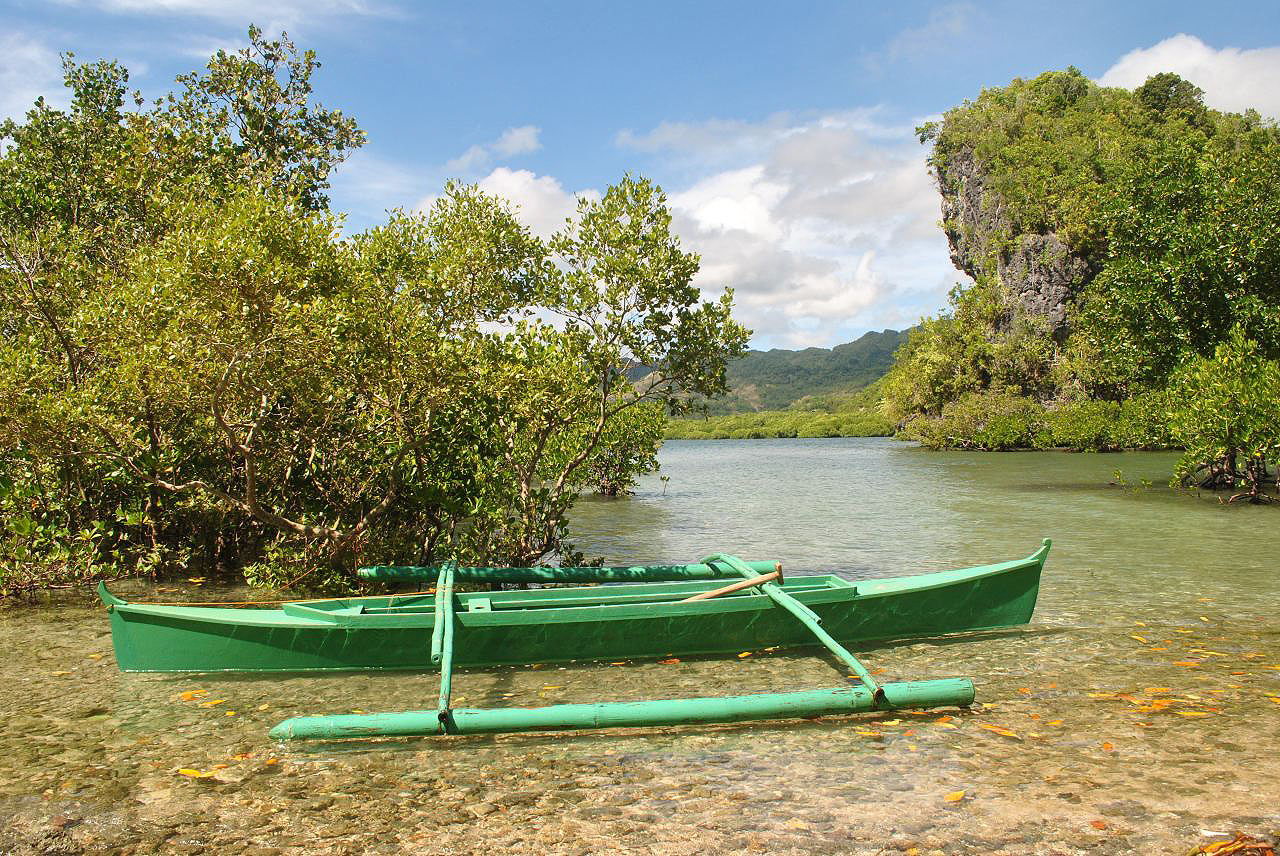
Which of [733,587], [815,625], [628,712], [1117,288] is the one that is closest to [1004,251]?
[1117,288]

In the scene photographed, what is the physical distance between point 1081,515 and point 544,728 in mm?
22089

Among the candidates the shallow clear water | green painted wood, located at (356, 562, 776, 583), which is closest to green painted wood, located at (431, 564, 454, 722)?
the shallow clear water

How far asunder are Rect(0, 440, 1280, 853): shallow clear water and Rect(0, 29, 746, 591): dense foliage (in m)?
2.11

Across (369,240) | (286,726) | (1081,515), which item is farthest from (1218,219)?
(286,726)

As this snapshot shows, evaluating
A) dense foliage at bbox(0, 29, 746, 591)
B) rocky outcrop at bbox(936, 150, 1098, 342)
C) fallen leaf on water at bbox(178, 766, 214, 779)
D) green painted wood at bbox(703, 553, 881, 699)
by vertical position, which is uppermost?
rocky outcrop at bbox(936, 150, 1098, 342)

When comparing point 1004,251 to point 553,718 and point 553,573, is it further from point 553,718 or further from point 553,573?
point 553,718

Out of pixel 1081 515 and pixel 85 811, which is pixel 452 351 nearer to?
pixel 85 811

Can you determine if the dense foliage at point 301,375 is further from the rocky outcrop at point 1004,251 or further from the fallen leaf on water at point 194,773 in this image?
the rocky outcrop at point 1004,251

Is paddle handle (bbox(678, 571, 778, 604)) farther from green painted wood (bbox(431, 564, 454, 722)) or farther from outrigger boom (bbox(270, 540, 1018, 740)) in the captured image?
green painted wood (bbox(431, 564, 454, 722))

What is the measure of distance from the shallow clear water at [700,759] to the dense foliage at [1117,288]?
16.1m

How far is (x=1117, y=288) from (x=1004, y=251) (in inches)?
1798

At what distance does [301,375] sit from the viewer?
10.4 metres

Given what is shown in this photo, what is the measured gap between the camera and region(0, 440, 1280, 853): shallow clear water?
532cm

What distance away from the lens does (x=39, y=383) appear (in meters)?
11.3
